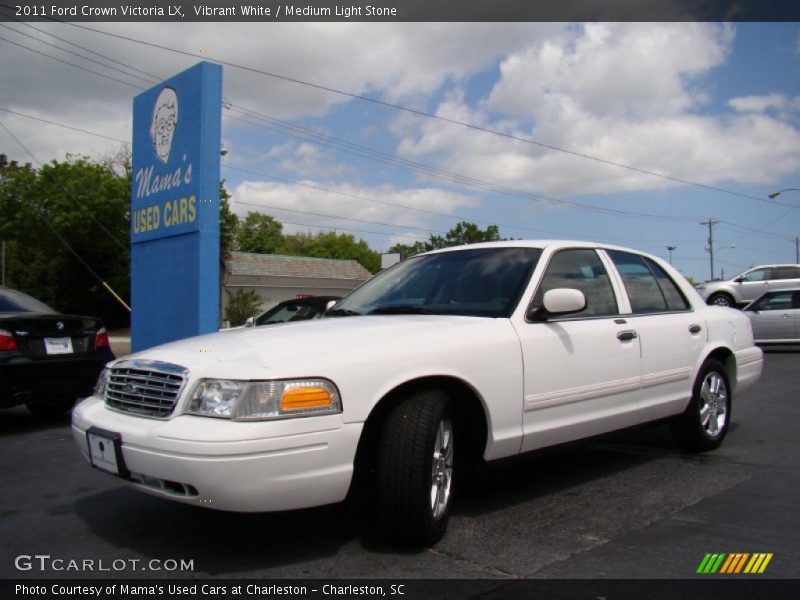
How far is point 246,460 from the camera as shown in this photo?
2.92m

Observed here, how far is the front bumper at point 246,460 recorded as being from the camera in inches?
115

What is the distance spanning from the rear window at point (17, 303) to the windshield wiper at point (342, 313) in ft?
13.4

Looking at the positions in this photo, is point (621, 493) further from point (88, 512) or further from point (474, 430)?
point (88, 512)

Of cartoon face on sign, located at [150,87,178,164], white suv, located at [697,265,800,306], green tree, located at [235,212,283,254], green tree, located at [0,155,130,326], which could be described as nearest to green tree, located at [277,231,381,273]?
green tree, located at [235,212,283,254]

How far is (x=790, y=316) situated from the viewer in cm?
1444

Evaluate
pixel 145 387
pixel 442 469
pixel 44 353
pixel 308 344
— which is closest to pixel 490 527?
pixel 442 469

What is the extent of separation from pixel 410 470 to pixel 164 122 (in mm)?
8880

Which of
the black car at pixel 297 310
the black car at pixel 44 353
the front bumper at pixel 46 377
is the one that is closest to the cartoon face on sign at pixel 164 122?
the black car at pixel 297 310

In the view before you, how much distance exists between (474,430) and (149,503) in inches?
80.2

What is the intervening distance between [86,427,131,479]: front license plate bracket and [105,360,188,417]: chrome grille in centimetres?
15

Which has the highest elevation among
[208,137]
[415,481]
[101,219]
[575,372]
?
[101,219]

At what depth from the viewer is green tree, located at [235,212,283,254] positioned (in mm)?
78231

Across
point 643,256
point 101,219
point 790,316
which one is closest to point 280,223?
point 101,219

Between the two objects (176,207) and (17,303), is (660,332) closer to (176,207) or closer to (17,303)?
(17,303)
